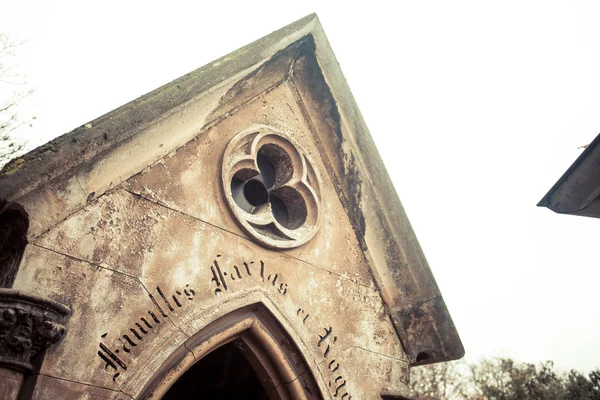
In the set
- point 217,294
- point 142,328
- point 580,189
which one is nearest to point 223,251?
point 217,294

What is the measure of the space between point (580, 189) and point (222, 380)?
4.32m

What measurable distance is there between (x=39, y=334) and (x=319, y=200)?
3215 millimetres

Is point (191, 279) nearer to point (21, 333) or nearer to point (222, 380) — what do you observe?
point (21, 333)

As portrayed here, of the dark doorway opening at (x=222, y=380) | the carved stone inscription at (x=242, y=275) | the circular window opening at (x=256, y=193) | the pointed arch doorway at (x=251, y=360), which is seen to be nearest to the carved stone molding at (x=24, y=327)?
the pointed arch doorway at (x=251, y=360)

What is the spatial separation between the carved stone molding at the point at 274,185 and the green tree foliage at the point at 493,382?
59.1 ft

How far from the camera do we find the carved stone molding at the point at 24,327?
287 cm

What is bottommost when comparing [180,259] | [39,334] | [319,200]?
[39,334]

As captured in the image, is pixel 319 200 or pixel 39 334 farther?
pixel 319 200

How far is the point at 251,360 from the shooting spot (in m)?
4.59

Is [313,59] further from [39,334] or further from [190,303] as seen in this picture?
[39,334]

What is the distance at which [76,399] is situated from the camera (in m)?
3.09

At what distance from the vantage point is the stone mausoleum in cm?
321

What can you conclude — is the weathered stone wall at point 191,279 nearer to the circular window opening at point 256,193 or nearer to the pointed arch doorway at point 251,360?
the pointed arch doorway at point 251,360

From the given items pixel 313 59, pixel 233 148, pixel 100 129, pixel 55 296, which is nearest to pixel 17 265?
pixel 55 296
